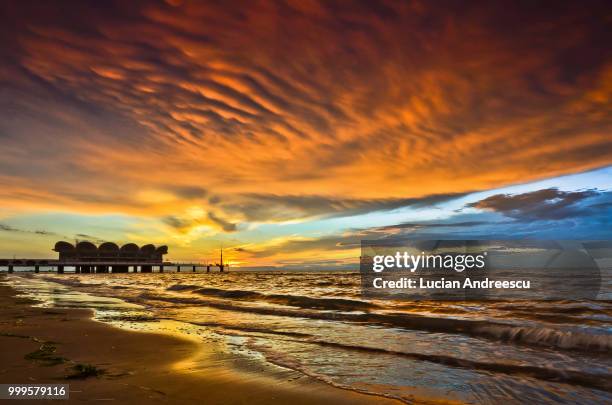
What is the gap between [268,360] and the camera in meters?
8.48

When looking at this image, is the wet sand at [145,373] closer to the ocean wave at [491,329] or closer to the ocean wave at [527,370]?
the ocean wave at [527,370]

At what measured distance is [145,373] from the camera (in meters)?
7.05

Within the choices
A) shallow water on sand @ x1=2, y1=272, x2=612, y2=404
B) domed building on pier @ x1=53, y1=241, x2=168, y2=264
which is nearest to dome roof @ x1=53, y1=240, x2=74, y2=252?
domed building on pier @ x1=53, y1=241, x2=168, y2=264

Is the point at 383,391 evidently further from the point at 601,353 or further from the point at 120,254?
the point at 120,254

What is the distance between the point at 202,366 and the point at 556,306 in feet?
62.0

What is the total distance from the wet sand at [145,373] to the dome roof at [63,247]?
20152 centimetres

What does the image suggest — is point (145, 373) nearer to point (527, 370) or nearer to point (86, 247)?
point (527, 370)

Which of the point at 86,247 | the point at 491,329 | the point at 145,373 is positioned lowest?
the point at 491,329

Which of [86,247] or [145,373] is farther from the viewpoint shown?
[86,247]

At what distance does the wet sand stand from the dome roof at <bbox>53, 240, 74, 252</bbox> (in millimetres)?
201517

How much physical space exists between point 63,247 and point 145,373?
208 meters

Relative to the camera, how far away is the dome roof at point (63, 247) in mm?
185625

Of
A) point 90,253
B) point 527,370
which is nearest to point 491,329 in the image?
point 527,370

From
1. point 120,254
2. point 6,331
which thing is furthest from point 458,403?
point 120,254
